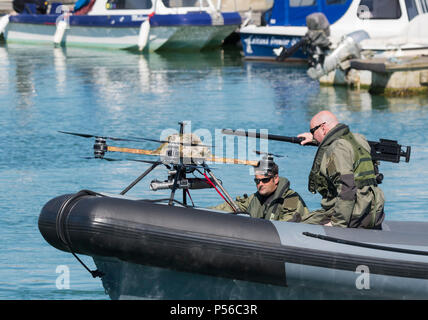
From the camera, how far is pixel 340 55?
17.9m

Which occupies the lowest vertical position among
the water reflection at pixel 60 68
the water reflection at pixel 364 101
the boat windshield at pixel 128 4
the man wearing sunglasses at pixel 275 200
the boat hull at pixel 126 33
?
the water reflection at pixel 60 68

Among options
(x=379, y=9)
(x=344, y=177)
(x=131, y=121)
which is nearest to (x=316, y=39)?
(x=379, y=9)

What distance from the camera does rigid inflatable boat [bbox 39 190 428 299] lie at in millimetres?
5945

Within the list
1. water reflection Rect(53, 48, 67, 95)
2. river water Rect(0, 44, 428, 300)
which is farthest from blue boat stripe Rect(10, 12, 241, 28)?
water reflection Rect(53, 48, 67, 95)

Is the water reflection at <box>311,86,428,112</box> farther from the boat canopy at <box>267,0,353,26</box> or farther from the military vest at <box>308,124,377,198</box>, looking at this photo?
the military vest at <box>308,124,377,198</box>

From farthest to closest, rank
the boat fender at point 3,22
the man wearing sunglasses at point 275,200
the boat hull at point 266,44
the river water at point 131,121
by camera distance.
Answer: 1. the boat fender at point 3,22
2. the boat hull at point 266,44
3. the river water at point 131,121
4. the man wearing sunglasses at point 275,200

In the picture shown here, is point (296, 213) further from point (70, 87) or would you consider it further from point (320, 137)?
point (70, 87)

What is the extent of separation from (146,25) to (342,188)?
2070 centimetres

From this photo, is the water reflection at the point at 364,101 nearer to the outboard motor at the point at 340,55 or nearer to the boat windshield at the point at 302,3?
the outboard motor at the point at 340,55

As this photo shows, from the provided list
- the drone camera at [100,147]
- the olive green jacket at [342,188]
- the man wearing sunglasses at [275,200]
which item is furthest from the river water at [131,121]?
the olive green jacket at [342,188]

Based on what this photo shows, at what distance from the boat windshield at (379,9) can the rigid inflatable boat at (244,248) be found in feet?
48.4

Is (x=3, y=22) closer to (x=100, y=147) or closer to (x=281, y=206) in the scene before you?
(x=100, y=147)

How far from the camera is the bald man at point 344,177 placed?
6.05 metres
